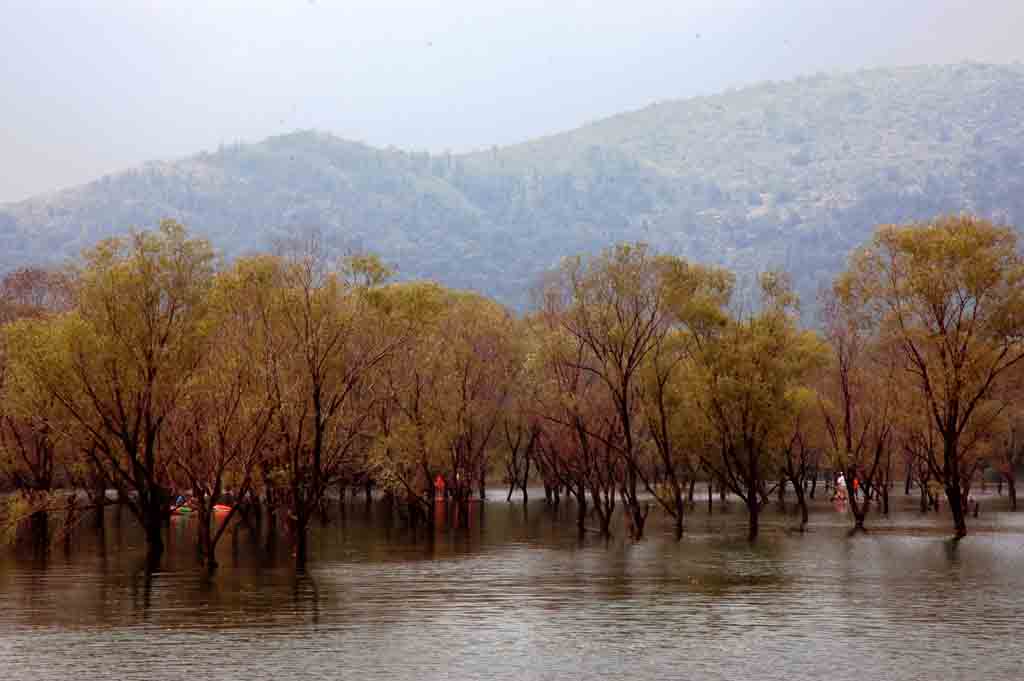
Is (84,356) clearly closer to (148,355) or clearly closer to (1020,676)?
(148,355)

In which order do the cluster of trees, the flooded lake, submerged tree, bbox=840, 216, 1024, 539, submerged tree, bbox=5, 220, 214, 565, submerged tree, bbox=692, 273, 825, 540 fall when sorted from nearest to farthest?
the flooded lake, submerged tree, bbox=5, 220, 214, 565, the cluster of trees, submerged tree, bbox=840, 216, 1024, 539, submerged tree, bbox=692, 273, 825, 540

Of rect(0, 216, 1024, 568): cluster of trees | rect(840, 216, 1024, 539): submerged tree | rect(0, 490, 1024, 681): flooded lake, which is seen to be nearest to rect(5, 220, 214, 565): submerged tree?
rect(0, 216, 1024, 568): cluster of trees

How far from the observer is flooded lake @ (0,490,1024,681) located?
114 feet

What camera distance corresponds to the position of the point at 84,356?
6088 cm

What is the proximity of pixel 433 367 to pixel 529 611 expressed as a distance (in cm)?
4816

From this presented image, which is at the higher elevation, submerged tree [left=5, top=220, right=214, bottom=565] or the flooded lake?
submerged tree [left=5, top=220, right=214, bottom=565]

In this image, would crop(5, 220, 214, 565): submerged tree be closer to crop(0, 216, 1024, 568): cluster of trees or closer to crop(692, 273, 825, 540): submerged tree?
crop(0, 216, 1024, 568): cluster of trees

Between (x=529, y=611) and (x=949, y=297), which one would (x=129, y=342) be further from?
(x=949, y=297)

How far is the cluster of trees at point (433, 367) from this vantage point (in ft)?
201

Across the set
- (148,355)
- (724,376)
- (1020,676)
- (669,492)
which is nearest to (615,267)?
(724,376)

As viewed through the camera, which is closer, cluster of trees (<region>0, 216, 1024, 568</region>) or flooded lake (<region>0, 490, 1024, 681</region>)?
flooded lake (<region>0, 490, 1024, 681</region>)

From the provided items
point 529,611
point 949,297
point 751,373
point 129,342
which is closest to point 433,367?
Result: point 751,373

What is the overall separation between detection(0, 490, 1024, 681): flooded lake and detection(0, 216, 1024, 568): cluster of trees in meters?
4.97

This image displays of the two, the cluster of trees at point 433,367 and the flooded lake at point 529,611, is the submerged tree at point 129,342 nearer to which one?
the cluster of trees at point 433,367
